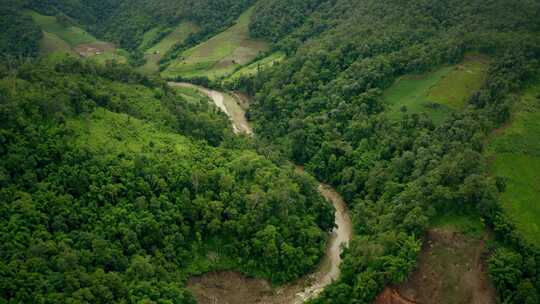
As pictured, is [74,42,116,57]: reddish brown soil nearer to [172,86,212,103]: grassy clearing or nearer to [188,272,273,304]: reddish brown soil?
[172,86,212,103]: grassy clearing

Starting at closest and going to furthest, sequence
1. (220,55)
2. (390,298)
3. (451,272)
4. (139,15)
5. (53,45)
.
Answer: (390,298), (451,272), (53,45), (220,55), (139,15)

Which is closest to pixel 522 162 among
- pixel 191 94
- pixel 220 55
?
pixel 191 94

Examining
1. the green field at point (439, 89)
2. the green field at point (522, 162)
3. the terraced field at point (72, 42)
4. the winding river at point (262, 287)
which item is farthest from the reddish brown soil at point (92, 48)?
the green field at point (522, 162)

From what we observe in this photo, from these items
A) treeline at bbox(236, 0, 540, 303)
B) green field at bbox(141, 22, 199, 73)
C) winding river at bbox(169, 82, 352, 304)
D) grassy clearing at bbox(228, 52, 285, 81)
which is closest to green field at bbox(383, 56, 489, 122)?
treeline at bbox(236, 0, 540, 303)

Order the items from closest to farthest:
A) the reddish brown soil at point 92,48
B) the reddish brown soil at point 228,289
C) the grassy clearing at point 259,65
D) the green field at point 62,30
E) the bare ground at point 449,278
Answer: the bare ground at point 449,278 → the reddish brown soil at point 228,289 → the grassy clearing at point 259,65 → the reddish brown soil at point 92,48 → the green field at point 62,30

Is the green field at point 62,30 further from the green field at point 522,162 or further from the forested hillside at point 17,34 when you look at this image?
the green field at point 522,162

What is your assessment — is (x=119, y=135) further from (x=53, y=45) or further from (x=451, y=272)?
(x=53, y=45)
